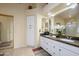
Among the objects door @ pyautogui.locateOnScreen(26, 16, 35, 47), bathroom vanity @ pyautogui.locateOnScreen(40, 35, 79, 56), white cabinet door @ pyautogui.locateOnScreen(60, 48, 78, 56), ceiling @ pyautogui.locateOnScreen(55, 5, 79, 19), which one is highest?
ceiling @ pyautogui.locateOnScreen(55, 5, 79, 19)

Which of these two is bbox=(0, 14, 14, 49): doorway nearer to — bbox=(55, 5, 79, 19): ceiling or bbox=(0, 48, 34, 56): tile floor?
bbox=(0, 48, 34, 56): tile floor

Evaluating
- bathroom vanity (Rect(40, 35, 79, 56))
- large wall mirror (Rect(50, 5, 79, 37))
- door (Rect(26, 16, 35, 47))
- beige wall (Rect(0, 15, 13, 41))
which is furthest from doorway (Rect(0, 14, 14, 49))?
large wall mirror (Rect(50, 5, 79, 37))

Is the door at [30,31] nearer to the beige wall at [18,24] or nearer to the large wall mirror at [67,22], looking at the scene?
the beige wall at [18,24]

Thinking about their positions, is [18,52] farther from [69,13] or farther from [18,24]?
[69,13]

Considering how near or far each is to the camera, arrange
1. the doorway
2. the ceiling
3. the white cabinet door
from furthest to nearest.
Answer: the ceiling
the doorway
the white cabinet door

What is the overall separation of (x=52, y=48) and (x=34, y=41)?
0.33 meters

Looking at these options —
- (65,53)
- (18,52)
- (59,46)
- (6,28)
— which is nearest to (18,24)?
(6,28)

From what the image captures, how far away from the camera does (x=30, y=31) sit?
213 cm

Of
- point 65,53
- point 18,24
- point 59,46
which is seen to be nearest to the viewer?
point 65,53

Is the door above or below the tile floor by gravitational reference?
above

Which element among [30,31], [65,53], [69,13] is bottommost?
[65,53]

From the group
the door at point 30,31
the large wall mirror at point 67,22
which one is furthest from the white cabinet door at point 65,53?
the door at point 30,31

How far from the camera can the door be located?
6.93 feet

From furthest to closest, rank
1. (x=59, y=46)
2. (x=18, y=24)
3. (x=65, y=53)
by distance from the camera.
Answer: (x=18, y=24)
(x=59, y=46)
(x=65, y=53)
